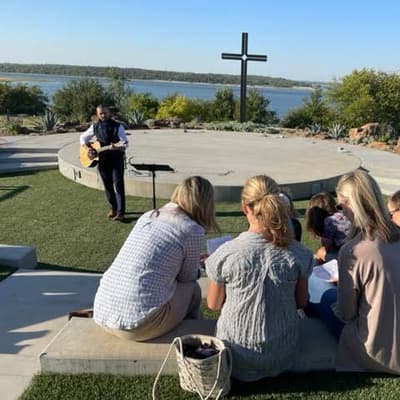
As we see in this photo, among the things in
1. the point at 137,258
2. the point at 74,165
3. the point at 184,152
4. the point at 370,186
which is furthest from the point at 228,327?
the point at 184,152

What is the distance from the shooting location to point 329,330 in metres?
3.12

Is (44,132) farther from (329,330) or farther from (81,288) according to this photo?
(329,330)

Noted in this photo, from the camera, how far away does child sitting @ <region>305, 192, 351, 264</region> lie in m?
3.96

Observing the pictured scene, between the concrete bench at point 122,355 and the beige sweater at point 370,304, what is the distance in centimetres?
14

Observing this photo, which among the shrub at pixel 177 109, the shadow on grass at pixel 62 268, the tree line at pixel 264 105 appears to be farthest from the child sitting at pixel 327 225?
the shrub at pixel 177 109

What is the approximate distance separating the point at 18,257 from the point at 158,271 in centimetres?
258

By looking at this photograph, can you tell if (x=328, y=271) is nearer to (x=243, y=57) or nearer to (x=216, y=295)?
(x=216, y=295)

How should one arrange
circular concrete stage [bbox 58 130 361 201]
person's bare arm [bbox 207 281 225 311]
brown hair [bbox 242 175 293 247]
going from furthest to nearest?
circular concrete stage [bbox 58 130 361 201] < person's bare arm [bbox 207 281 225 311] < brown hair [bbox 242 175 293 247]

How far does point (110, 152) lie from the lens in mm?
6730

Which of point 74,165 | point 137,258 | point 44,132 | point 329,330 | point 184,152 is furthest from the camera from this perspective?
point 44,132

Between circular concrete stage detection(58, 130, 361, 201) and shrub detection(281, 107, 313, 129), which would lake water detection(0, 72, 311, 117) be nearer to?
shrub detection(281, 107, 313, 129)

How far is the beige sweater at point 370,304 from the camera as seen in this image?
2.64 meters

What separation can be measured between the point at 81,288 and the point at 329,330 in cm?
234

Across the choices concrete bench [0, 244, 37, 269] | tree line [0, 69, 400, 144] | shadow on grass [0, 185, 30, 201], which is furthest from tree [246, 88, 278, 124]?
concrete bench [0, 244, 37, 269]
